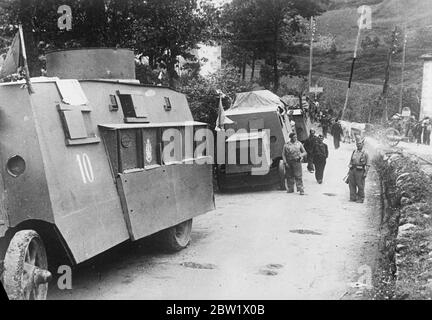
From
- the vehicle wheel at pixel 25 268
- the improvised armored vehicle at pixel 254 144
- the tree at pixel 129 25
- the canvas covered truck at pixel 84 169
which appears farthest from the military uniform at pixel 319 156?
the vehicle wheel at pixel 25 268

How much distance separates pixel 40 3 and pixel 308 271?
395 inches

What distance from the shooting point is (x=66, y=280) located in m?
7.27

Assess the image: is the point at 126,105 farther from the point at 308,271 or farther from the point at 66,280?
the point at 308,271

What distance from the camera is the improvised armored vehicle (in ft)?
53.3

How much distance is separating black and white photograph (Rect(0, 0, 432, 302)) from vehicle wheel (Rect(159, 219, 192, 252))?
3cm

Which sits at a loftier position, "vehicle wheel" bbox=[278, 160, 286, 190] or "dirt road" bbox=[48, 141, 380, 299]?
"dirt road" bbox=[48, 141, 380, 299]

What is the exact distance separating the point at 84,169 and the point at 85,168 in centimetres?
3

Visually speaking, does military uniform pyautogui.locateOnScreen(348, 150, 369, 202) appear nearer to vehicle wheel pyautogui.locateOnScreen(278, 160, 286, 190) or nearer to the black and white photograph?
the black and white photograph

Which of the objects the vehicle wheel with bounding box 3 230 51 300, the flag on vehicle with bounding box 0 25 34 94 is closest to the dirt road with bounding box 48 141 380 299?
the vehicle wheel with bounding box 3 230 51 300

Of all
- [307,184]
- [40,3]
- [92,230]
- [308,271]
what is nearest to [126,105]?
[92,230]

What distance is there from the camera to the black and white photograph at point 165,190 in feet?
21.2

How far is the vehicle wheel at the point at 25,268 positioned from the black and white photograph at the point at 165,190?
0.02m

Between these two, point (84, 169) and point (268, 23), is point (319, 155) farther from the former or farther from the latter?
point (268, 23)

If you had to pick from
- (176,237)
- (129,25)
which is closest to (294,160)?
(129,25)
